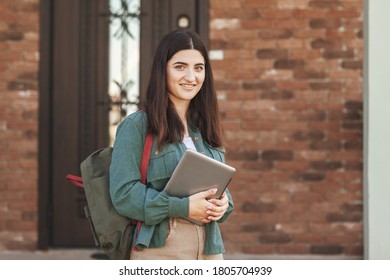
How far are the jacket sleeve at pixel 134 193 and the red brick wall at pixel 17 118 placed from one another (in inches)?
134

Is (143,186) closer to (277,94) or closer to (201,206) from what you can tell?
(201,206)

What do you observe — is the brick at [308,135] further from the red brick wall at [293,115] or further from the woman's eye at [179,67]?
the woman's eye at [179,67]

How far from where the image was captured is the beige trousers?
8.28 feet

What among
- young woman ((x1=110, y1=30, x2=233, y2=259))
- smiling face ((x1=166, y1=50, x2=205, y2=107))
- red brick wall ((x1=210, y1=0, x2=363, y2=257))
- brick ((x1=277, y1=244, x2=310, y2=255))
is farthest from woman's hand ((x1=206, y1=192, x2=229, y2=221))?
brick ((x1=277, y1=244, x2=310, y2=255))

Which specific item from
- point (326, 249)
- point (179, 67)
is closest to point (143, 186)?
point (179, 67)

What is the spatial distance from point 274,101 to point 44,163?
1796 millimetres

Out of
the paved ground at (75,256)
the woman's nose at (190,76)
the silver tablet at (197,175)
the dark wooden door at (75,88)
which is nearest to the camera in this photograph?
the silver tablet at (197,175)

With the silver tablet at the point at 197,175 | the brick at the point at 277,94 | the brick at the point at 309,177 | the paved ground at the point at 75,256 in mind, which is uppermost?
the brick at the point at 277,94

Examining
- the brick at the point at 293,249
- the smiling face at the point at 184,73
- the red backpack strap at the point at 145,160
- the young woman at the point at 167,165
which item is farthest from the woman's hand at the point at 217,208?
the brick at the point at 293,249

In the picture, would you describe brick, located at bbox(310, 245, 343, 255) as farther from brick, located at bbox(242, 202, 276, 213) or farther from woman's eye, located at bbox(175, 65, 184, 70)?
woman's eye, located at bbox(175, 65, 184, 70)

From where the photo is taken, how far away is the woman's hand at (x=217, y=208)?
2.49 m

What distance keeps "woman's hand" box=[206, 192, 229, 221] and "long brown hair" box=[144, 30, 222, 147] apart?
0.24 metres

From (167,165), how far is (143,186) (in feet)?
0.37
